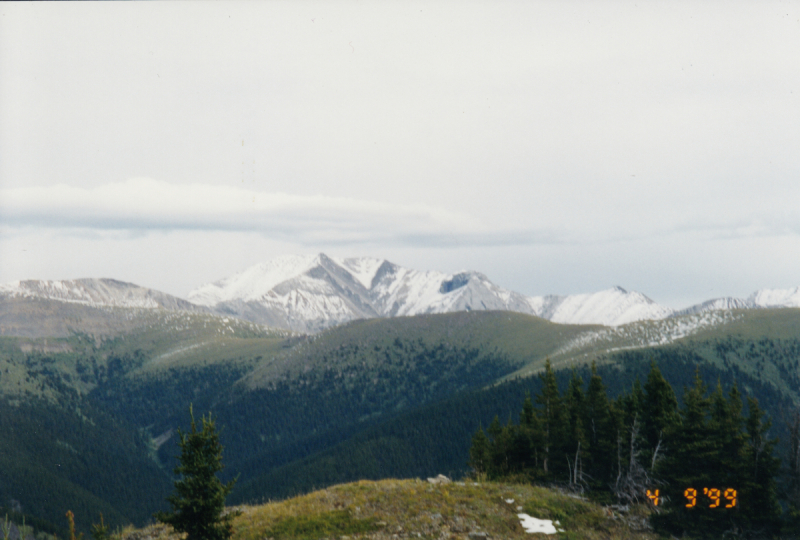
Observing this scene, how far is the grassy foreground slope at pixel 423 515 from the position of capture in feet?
108

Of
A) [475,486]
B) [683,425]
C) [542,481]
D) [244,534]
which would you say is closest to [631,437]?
[683,425]

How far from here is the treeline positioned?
4547 cm

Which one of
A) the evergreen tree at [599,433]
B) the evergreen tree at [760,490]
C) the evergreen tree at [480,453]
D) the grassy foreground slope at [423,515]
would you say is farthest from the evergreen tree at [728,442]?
the evergreen tree at [480,453]

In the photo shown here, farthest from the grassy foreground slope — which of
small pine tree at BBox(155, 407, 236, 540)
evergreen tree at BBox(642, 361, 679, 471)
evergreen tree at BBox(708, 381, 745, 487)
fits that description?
evergreen tree at BBox(642, 361, 679, 471)

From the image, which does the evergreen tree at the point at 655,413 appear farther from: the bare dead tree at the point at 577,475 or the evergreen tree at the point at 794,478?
the evergreen tree at the point at 794,478

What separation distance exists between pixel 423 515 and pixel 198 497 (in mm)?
12317

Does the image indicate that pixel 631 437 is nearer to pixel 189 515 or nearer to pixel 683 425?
pixel 683 425

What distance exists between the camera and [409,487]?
4019 cm

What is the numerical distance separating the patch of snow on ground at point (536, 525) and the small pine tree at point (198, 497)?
1639cm

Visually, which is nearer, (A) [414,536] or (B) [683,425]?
(A) [414,536]

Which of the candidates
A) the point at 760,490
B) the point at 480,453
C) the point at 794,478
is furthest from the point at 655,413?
the point at 480,453

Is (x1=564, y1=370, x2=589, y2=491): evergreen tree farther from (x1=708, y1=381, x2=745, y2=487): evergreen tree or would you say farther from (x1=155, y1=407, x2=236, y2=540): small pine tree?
(x1=155, y1=407, x2=236, y2=540): small pine tree

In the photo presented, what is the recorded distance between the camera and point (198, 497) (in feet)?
96.7

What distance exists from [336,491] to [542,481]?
21.5 meters
